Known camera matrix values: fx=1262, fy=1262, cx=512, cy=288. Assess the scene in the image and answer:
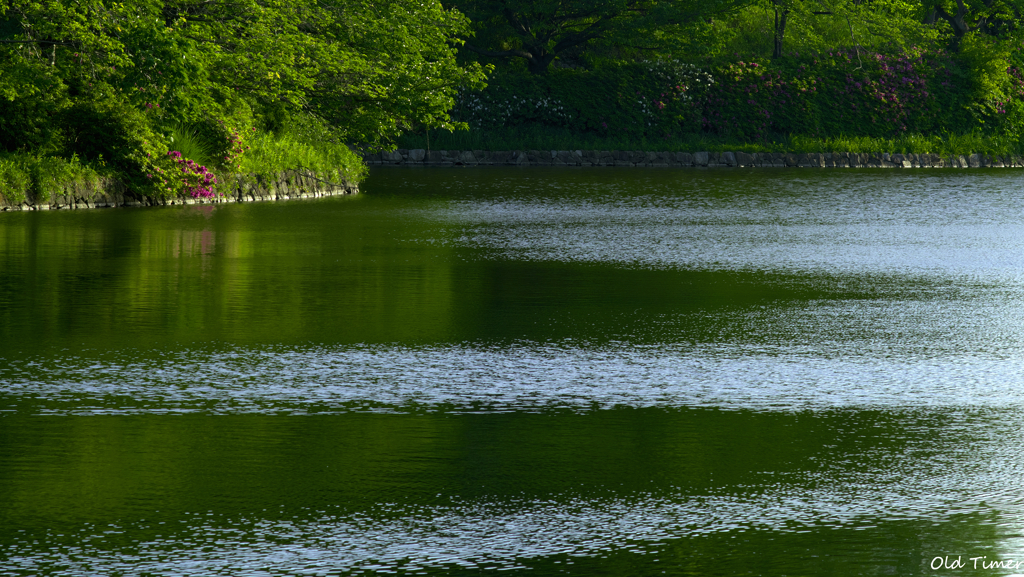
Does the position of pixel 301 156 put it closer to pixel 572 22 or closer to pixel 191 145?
pixel 191 145

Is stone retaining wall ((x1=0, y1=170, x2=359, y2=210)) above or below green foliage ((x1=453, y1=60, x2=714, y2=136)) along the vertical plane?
below

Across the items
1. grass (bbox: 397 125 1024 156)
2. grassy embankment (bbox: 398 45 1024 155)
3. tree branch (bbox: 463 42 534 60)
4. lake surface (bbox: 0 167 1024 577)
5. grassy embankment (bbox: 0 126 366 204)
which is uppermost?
tree branch (bbox: 463 42 534 60)

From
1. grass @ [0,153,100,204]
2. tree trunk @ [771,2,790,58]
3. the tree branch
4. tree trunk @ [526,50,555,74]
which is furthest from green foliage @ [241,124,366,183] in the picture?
tree trunk @ [771,2,790,58]

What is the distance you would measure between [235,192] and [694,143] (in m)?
22.5

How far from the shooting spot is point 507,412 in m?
6.04

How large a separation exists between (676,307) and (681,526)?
548 cm

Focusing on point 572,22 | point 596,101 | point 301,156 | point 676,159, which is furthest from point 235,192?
point 572,22

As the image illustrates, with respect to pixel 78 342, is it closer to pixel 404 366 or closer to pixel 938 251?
pixel 404 366

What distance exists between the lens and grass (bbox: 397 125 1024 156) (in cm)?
4059

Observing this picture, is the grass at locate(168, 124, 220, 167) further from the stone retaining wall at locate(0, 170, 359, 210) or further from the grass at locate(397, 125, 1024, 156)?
the grass at locate(397, 125, 1024, 156)

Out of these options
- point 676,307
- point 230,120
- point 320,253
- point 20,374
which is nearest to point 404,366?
point 20,374

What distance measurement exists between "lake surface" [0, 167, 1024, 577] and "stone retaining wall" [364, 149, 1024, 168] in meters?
26.0

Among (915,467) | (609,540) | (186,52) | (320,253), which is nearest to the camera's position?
(609,540)

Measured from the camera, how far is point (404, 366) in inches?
285
